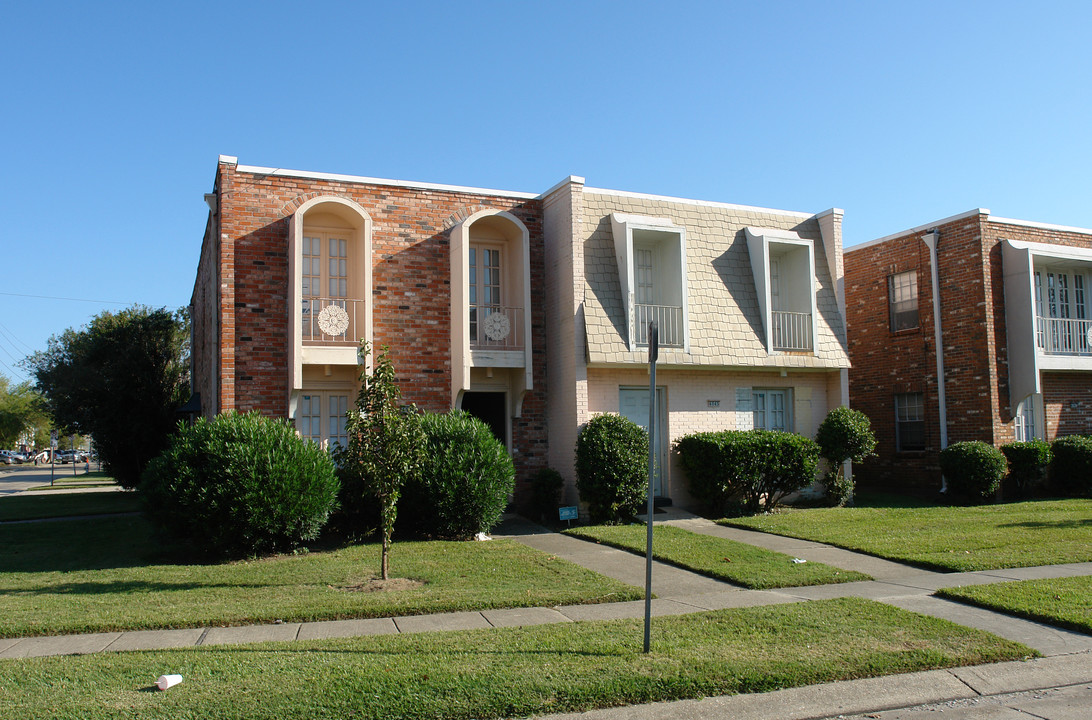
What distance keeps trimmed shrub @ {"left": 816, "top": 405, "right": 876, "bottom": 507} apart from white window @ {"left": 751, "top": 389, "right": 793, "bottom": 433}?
0.82 m

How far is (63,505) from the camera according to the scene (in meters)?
22.0

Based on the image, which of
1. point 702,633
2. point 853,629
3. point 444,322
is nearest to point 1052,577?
point 853,629

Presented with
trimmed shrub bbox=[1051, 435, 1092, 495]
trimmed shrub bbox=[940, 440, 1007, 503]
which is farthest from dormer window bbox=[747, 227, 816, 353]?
trimmed shrub bbox=[1051, 435, 1092, 495]

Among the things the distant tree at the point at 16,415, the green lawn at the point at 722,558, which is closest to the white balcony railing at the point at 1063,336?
the green lawn at the point at 722,558

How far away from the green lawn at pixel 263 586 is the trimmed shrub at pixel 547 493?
2.48m

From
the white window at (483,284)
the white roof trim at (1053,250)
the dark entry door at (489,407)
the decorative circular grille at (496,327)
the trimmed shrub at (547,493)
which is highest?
the white roof trim at (1053,250)

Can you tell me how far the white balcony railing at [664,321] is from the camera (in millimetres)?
15797

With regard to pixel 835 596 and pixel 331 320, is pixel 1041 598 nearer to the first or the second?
pixel 835 596

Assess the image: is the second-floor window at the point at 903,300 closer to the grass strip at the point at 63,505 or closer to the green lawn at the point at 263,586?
the green lawn at the point at 263,586

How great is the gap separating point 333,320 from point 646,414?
6.40 metres

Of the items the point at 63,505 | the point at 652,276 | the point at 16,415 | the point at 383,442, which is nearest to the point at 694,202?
the point at 652,276

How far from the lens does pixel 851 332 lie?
2209 cm

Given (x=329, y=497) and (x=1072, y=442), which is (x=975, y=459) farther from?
(x=329, y=497)

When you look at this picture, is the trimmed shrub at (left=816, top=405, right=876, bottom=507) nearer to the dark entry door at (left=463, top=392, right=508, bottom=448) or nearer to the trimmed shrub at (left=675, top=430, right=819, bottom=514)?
the trimmed shrub at (left=675, top=430, right=819, bottom=514)
